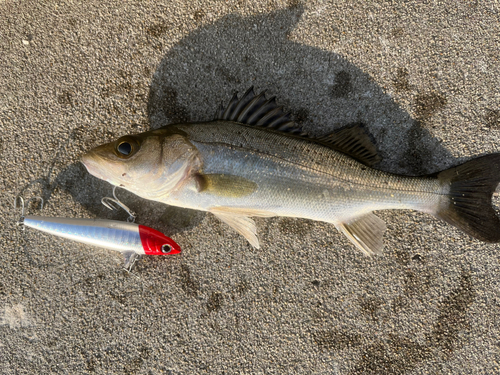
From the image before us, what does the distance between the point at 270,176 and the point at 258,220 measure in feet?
2.05

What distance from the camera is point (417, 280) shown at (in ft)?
8.32

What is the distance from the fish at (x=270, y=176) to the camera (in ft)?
6.95

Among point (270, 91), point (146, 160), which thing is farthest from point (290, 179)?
point (146, 160)

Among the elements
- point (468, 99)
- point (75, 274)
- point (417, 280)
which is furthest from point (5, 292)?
point (468, 99)

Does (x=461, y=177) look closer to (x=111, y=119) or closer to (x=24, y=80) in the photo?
(x=111, y=119)

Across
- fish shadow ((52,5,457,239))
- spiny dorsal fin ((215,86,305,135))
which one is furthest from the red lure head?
spiny dorsal fin ((215,86,305,135))

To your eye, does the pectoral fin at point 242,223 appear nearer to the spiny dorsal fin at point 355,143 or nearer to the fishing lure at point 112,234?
the fishing lure at point 112,234

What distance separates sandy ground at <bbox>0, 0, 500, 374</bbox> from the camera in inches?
99.9

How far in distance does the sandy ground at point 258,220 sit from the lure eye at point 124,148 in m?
0.62

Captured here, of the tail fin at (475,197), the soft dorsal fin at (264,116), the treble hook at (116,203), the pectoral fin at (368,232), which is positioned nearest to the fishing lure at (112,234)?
the treble hook at (116,203)

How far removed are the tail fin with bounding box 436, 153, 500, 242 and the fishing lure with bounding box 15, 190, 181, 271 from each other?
221 cm

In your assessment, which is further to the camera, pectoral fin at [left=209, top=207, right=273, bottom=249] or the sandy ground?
the sandy ground

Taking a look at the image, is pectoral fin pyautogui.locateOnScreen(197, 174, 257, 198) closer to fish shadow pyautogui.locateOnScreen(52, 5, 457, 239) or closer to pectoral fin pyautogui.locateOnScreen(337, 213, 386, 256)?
fish shadow pyautogui.locateOnScreen(52, 5, 457, 239)

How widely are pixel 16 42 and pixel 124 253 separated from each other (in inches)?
89.5
